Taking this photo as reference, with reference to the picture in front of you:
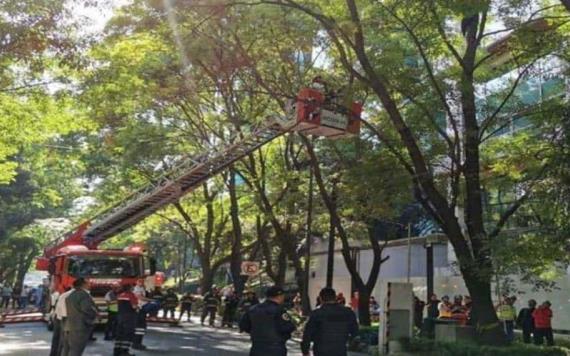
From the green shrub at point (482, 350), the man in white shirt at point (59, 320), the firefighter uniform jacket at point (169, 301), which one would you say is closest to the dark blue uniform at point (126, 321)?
→ the man in white shirt at point (59, 320)

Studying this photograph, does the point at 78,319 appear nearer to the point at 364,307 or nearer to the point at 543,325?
the point at 364,307

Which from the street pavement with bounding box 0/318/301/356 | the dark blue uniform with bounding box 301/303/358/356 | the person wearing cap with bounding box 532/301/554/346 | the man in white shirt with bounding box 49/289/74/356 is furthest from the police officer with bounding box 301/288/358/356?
the person wearing cap with bounding box 532/301/554/346

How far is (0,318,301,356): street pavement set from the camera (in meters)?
15.1

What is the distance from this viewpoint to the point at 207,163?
64.3ft

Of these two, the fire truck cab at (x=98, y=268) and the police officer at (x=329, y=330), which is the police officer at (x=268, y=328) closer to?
the police officer at (x=329, y=330)

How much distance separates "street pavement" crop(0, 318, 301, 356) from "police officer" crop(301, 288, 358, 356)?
7.89 m

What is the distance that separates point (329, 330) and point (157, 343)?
1076 centimetres

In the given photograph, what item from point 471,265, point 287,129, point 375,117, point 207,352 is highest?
point 375,117

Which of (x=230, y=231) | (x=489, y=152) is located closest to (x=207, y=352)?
(x=489, y=152)

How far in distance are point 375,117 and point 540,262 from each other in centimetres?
816

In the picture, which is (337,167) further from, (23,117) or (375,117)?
(23,117)

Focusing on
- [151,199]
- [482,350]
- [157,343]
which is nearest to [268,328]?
[482,350]

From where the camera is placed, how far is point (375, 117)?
19844 millimetres

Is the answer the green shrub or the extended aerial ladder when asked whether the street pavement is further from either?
the green shrub
